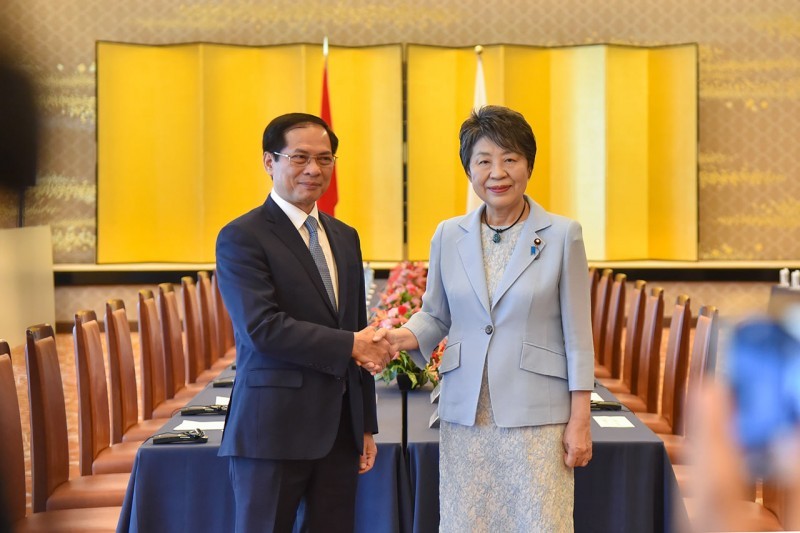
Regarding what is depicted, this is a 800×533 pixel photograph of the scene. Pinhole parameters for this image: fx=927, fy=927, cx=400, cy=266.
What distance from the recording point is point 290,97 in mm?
10453

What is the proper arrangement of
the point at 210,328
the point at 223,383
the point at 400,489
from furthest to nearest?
the point at 210,328, the point at 223,383, the point at 400,489

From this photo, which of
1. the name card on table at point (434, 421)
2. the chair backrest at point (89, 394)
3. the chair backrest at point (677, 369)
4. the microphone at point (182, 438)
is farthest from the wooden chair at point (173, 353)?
the chair backrest at point (677, 369)

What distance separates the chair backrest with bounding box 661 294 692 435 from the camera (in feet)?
14.1

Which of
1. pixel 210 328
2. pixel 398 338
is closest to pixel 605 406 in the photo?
pixel 398 338

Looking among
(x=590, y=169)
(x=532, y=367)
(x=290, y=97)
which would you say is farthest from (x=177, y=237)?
(x=532, y=367)

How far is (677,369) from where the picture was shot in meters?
4.39

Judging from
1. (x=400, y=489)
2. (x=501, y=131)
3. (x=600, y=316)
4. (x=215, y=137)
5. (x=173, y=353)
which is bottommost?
(x=400, y=489)

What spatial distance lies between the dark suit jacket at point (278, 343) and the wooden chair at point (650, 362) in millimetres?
2891

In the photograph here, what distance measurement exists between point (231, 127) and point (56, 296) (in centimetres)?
273

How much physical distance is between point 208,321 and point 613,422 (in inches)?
136

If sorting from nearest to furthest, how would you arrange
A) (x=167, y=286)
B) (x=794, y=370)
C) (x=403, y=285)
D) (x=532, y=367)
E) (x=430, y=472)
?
1. (x=794, y=370)
2. (x=532, y=367)
3. (x=430, y=472)
4. (x=403, y=285)
5. (x=167, y=286)

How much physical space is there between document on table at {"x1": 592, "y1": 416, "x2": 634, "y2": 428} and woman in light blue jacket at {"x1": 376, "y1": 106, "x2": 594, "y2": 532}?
0.92 meters

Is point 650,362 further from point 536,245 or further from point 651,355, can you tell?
point 536,245

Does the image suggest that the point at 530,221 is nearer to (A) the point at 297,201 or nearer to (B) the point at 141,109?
(A) the point at 297,201
